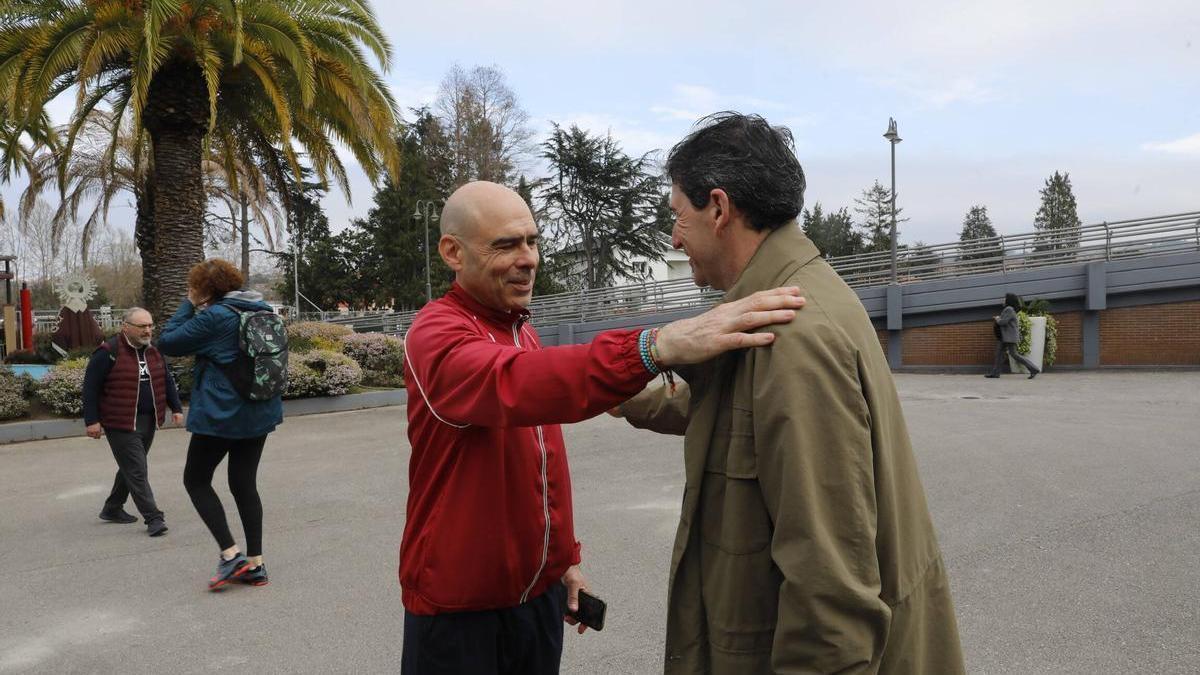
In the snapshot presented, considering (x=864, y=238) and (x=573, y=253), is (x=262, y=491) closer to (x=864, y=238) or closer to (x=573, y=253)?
(x=573, y=253)

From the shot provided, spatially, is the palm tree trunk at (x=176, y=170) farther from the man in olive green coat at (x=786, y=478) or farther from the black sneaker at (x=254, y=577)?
the man in olive green coat at (x=786, y=478)

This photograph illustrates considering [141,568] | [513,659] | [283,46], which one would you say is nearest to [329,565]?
[141,568]

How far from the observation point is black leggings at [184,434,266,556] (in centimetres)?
482

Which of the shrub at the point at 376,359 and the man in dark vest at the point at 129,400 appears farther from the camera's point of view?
the shrub at the point at 376,359

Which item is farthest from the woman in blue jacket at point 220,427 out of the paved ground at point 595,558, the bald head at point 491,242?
the bald head at point 491,242

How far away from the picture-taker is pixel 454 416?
6.02 ft

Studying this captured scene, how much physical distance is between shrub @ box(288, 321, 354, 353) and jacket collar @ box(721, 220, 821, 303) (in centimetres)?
1396

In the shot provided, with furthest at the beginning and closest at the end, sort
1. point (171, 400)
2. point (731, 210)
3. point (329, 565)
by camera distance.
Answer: point (171, 400) → point (329, 565) → point (731, 210)

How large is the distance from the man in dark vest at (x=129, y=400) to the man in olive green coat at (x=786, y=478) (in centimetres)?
559

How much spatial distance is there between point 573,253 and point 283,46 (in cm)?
2897

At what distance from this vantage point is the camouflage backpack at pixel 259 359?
484 cm

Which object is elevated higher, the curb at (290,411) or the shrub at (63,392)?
the shrub at (63,392)

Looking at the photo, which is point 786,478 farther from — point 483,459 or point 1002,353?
point 1002,353

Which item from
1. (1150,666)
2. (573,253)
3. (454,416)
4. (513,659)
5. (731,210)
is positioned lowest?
(1150,666)
